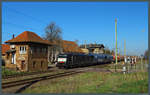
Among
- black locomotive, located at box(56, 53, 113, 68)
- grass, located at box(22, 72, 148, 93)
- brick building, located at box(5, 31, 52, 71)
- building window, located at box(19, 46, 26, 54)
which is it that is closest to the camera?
grass, located at box(22, 72, 148, 93)

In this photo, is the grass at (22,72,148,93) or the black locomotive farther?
the black locomotive

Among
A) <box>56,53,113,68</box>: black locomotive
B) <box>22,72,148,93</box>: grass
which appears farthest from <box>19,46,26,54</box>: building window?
<box>22,72,148,93</box>: grass

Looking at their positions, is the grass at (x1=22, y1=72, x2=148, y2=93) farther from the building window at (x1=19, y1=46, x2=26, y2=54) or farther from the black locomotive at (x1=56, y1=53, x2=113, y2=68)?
the black locomotive at (x1=56, y1=53, x2=113, y2=68)

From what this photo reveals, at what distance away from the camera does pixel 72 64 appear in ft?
122

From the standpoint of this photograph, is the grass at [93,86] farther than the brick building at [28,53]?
No

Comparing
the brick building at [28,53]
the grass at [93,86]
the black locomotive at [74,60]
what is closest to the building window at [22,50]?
the brick building at [28,53]

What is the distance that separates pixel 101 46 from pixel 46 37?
5015cm

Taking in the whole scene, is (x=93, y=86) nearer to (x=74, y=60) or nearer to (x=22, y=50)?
(x=22, y=50)

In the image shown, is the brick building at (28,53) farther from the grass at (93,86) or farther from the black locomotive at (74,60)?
the grass at (93,86)

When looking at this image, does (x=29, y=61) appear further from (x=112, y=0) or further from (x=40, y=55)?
(x=112, y=0)

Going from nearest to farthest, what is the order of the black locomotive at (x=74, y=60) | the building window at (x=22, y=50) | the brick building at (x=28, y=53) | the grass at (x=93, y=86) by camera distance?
the grass at (x=93, y=86), the brick building at (x=28, y=53), the building window at (x=22, y=50), the black locomotive at (x=74, y=60)

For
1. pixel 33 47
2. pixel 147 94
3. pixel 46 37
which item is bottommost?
pixel 147 94

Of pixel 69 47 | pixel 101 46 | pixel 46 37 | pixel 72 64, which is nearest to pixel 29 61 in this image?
pixel 72 64

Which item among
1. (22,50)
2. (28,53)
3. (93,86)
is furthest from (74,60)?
(93,86)
